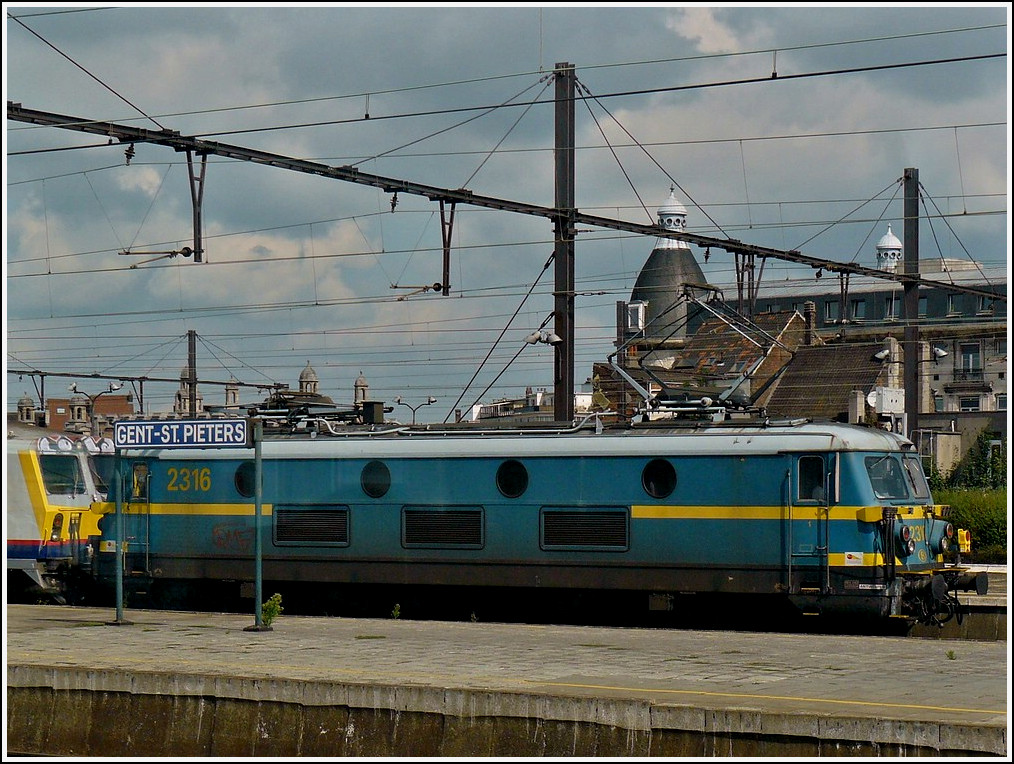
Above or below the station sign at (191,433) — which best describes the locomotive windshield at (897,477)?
below

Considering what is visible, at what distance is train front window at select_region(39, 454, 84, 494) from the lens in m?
23.7

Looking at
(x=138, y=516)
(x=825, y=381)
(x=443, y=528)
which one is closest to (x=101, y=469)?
(x=138, y=516)

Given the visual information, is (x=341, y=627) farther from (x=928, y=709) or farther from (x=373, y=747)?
(x=928, y=709)

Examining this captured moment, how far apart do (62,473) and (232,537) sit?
3.98m

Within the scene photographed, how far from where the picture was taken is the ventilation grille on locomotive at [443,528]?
20328 mm

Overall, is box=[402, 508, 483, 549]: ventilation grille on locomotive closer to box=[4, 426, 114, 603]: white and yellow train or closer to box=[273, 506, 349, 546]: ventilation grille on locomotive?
box=[273, 506, 349, 546]: ventilation grille on locomotive


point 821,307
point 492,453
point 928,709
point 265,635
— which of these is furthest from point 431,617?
point 821,307

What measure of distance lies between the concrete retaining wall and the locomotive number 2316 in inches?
320

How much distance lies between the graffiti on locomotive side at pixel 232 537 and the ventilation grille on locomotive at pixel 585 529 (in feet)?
15.9

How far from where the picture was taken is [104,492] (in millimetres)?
24312

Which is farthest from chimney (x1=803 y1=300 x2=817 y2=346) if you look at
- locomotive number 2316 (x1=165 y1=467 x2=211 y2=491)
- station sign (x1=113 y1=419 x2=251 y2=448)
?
station sign (x1=113 y1=419 x2=251 y2=448)

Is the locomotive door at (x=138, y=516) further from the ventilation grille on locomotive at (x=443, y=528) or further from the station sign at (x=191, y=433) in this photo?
the ventilation grille on locomotive at (x=443, y=528)

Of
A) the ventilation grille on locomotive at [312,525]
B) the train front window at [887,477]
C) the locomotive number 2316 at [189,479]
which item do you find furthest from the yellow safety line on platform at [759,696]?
the locomotive number 2316 at [189,479]

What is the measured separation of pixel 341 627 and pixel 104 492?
7942mm
